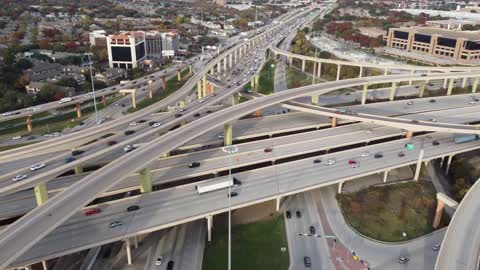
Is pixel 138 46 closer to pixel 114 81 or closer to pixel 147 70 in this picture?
pixel 147 70

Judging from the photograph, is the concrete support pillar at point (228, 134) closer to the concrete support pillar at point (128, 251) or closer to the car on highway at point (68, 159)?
the car on highway at point (68, 159)

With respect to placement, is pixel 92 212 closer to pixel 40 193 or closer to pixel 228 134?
pixel 40 193

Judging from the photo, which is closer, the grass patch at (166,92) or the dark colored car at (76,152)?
the dark colored car at (76,152)

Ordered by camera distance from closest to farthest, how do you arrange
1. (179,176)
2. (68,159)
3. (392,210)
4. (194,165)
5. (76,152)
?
(68,159), (76,152), (179,176), (392,210), (194,165)

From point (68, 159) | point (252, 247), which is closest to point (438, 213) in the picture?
point (252, 247)

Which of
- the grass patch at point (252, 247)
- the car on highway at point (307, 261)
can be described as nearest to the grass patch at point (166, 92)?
the grass patch at point (252, 247)

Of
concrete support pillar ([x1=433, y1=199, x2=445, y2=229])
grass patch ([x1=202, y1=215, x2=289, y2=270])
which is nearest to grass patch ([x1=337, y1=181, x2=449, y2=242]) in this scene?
concrete support pillar ([x1=433, y1=199, x2=445, y2=229])

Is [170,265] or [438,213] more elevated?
[438,213]
